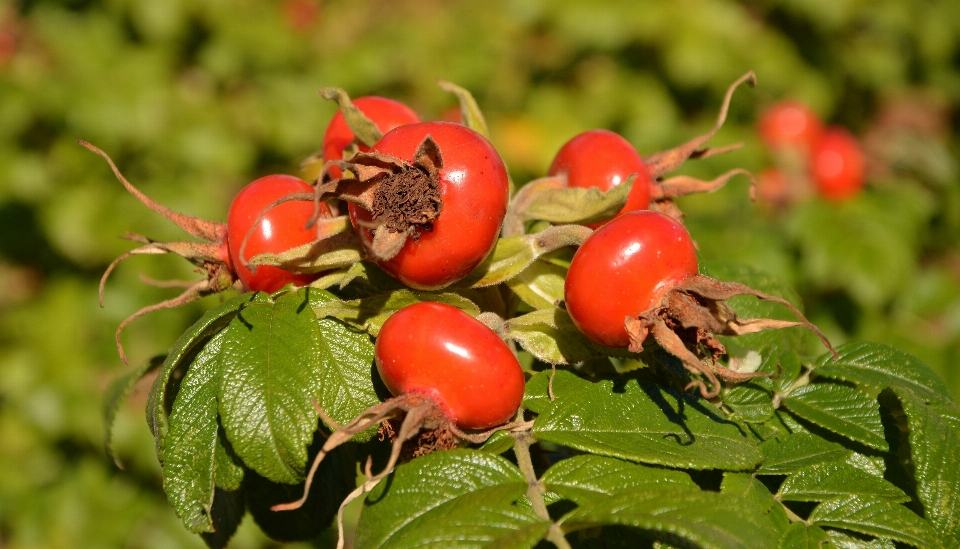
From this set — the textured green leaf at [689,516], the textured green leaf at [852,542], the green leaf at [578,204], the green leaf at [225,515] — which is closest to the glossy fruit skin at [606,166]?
the green leaf at [578,204]

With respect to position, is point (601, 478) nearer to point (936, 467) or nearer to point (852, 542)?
point (852, 542)

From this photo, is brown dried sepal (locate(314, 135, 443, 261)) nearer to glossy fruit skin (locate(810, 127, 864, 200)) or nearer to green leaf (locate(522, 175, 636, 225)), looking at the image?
green leaf (locate(522, 175, 636, 225))

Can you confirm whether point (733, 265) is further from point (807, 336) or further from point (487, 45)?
A: point (487, 45)

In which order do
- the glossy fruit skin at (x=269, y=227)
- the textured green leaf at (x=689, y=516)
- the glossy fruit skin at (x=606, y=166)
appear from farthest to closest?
1. the glossy fruit skin at (x=606, y=166)
2. the glossy fruit skin at (x=269, y=227)
3. the textured green leaf at (x=689, y=516)

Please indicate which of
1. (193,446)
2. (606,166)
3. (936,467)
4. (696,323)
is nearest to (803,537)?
(936,467)

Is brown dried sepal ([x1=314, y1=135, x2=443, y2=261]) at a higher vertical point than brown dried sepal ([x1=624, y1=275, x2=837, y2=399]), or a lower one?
higher

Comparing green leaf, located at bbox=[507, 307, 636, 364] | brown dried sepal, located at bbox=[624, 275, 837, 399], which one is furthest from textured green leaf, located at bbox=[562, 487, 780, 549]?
green leaf, located at bbox=[507, 307, 636, 364]

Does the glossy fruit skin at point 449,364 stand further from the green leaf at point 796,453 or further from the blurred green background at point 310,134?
the blurred green background at point 310,134
